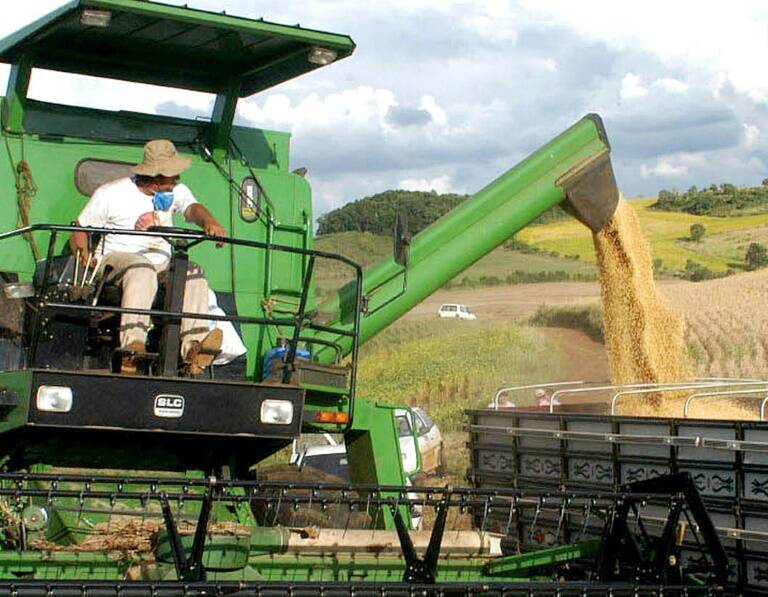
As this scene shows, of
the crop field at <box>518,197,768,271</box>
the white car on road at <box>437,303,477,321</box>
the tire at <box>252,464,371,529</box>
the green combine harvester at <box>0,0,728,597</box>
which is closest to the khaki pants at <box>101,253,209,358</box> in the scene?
the green combine harvester at <box>0,0,728,597</box>

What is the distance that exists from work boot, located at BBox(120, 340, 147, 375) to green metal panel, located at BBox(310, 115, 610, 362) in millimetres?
2197

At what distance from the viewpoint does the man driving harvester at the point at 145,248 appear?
7.21 m

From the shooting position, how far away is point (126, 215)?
777 centimetres

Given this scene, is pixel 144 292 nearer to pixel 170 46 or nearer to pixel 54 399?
pixel 54 399

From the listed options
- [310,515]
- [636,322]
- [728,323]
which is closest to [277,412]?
[310,515]

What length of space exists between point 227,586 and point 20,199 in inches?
149

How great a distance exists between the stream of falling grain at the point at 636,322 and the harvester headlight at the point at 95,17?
13.8 ft

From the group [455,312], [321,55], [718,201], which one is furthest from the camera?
[718,201]

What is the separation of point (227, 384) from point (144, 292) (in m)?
0.65

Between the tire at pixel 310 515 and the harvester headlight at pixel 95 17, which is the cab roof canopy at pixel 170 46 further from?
Answer: the tire at pixel 310 515

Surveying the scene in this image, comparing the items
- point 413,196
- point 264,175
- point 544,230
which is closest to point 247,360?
point 264,175

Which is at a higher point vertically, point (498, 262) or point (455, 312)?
point (498, 262)

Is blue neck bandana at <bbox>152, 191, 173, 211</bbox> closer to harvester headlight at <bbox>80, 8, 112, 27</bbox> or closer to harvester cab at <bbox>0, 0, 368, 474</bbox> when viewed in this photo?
harvester cab at <bbox>0, 0, 368, 474</bbox>

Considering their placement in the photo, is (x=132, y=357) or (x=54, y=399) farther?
(x=132, y=357)
